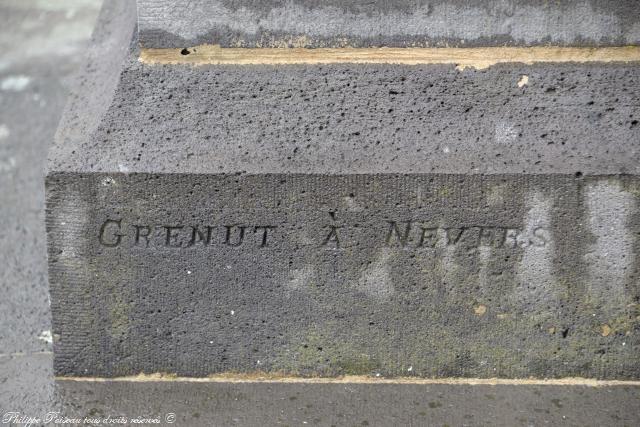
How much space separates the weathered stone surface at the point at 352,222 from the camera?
2.43 metres

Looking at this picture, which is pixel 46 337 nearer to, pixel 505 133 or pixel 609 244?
pixel 505 133

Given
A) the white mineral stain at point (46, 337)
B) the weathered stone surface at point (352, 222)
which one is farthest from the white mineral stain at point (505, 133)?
the white mineral stain at point (46, 337)

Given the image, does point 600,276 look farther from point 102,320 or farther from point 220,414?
point 102,320

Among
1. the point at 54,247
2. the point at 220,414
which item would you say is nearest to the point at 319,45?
the point at 54,247

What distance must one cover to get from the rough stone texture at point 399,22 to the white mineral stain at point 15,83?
1.98 m

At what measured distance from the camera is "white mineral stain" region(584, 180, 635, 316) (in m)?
2.43

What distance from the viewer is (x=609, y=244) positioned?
8.17 ft

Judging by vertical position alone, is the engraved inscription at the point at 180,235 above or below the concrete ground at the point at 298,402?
above

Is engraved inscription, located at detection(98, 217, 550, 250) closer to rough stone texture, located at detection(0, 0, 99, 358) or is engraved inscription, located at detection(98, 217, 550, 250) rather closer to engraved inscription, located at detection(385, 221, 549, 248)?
engraved inscription, located at detection(385, 221, 549, 248)

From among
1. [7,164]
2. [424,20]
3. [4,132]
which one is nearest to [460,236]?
[424,20]

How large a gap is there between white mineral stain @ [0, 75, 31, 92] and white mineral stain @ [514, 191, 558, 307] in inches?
122

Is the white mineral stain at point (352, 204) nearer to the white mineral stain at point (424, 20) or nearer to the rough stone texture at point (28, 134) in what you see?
the white mineral stain at point (424, 20)

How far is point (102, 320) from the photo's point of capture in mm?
2600

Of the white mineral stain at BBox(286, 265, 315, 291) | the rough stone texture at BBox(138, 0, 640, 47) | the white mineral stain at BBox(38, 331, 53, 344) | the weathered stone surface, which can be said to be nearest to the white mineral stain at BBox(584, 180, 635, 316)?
the weathered stone surface
